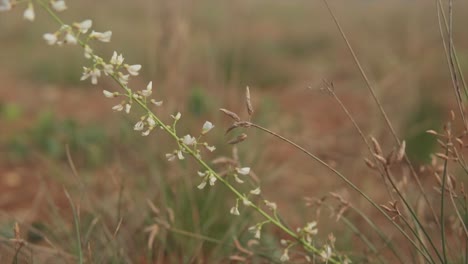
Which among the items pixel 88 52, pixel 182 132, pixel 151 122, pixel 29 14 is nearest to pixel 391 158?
pixel 151 122

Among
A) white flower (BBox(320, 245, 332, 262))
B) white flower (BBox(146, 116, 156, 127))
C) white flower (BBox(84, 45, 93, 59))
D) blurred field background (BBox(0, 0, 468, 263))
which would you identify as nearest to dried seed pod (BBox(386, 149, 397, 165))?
blurred field background (BBox(0, 0, 468, 263))

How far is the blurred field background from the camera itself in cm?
207

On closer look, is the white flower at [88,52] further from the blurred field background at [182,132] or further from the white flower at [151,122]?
the blurred field background at [182,132]

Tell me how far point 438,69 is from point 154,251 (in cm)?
375

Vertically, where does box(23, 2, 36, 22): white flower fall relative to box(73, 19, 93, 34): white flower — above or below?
above

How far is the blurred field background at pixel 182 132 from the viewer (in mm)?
2068

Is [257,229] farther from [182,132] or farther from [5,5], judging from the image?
[182,132]

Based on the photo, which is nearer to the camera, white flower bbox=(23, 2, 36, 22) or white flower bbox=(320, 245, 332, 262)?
white flower bbox=(23, 2, 36, 22)

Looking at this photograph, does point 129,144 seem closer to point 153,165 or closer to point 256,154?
point 153,165

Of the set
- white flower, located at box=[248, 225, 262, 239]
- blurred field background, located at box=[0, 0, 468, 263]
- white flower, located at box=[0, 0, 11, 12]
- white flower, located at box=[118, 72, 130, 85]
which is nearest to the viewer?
white flower, located at box=[0, 0, 11, 12]

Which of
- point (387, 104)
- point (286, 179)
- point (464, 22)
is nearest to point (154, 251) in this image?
point (286, 179)

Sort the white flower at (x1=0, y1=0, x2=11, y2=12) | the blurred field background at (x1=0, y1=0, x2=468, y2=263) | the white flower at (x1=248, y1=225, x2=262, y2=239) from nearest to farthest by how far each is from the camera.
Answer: the white flower at (x1=0, y1=0, x2=11, y2=12), the white flower at (x1=248, y1=225, x2=262, y2=239), the blurred field background at (x1=0, y1=0, x2=468, y2=263)

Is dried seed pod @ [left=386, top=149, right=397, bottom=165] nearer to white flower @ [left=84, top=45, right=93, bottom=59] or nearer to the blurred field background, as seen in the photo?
the blurred field background

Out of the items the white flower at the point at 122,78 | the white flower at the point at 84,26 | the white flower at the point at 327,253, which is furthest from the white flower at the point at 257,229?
the white flower at the point at 84,26
